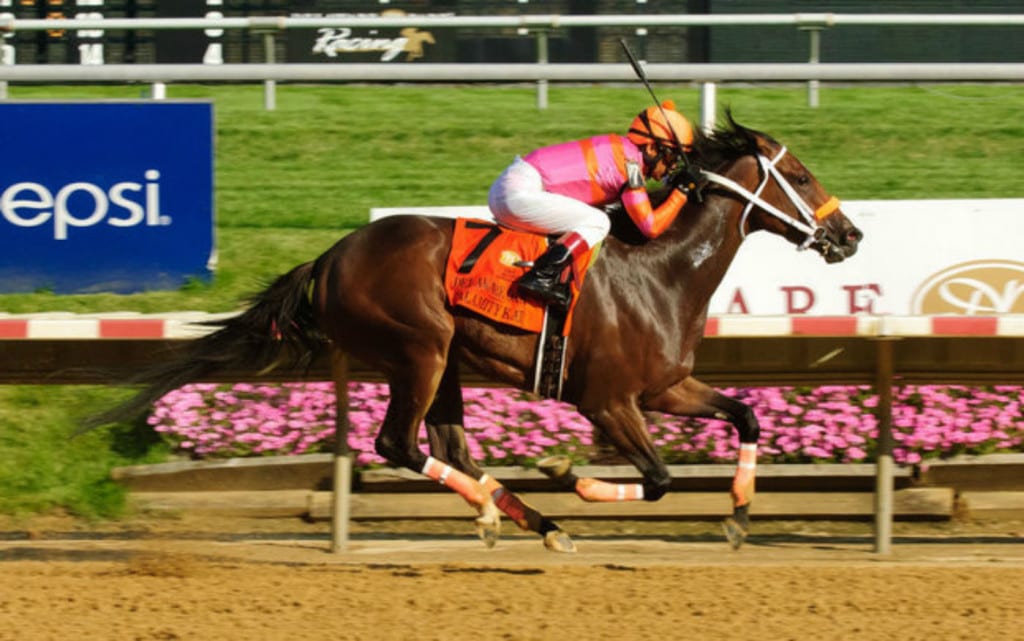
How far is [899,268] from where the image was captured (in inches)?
299

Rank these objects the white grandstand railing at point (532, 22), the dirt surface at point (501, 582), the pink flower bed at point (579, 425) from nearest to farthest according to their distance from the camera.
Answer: the dirt surface at point (501, 582)
the pink flower bed at point (579, 425)
the white grandstand railing at point (532, 22)

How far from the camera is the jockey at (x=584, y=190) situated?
235 inches

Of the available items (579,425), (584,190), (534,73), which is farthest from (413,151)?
(584,190)

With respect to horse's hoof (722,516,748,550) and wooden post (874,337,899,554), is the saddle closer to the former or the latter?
horse's hoof (722,516,748,550)

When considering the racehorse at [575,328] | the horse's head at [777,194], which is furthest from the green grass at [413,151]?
the horse's head at [777,194]

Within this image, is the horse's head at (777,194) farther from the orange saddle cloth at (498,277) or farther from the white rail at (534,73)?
the white rail at (534,73)

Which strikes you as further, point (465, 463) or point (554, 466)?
point (465, 463)

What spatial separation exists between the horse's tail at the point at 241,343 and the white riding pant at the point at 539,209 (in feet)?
2.68

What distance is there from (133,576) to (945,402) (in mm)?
3835

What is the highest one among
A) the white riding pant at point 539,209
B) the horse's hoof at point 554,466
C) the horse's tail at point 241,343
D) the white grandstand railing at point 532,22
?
the white grandstand railing at point 532,22

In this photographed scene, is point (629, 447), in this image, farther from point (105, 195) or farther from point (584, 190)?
point (105, 195)

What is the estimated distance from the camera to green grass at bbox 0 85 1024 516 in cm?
858

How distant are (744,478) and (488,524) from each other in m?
1.00

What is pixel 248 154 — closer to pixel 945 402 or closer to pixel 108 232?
pixel 108 232
